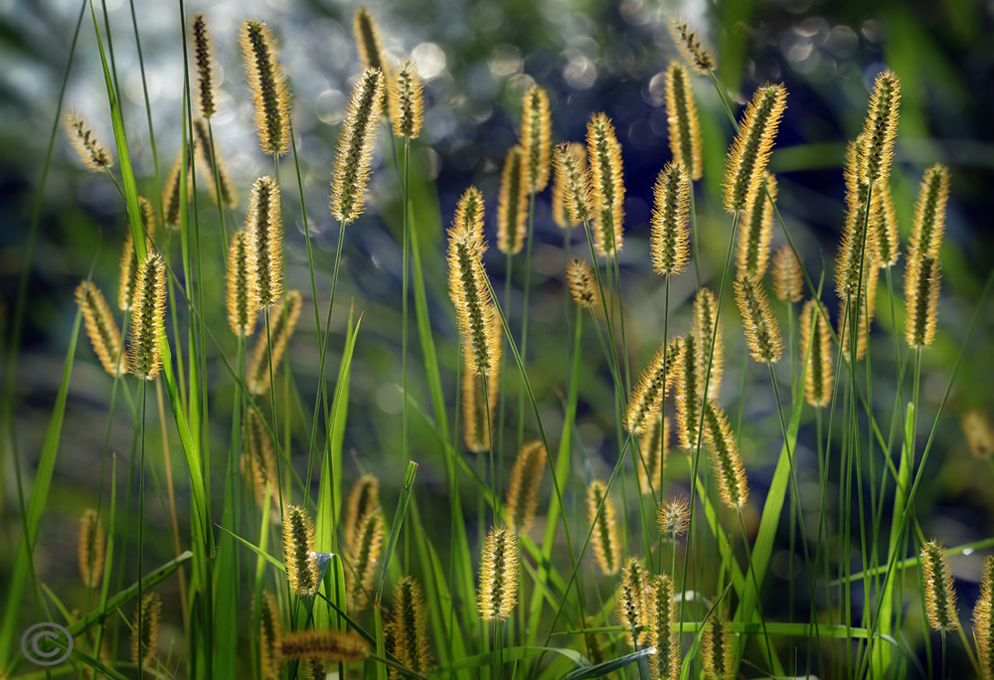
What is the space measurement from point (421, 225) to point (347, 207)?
2.34 feet

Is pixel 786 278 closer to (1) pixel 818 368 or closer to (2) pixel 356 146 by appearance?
(1) pixel 818 368

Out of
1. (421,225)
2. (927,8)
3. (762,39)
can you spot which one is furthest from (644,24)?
(421,225)

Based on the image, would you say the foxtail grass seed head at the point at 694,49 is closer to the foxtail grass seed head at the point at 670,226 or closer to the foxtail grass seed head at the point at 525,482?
the foxtail grass seed head at the point at 670,226

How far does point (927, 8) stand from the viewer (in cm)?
135

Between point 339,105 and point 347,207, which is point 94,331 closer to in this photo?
point 347,207

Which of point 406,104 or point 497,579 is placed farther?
point 406,104

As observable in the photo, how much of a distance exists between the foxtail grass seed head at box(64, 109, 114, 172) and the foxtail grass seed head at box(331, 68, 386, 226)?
20 centimetres

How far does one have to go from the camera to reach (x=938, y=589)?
0.55 meters

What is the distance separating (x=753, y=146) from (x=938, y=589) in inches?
15.2

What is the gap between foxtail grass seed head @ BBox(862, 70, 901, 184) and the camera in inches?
19.7

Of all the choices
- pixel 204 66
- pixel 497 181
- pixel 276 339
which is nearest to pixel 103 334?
pixel 276 339

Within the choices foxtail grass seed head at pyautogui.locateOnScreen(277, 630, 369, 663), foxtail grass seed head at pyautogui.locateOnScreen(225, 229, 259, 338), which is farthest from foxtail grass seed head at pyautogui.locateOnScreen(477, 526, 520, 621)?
foxtail grass seed head at pyautogui.locateOnScreen(225, 229, 259, 338)

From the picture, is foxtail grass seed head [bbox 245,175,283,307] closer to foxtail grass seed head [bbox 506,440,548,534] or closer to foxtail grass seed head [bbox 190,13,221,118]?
foxtail grass seed head [bbox 190,13,221,118]

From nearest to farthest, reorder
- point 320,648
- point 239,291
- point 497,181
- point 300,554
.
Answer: point 320,648
point 300,554
point 239,291
point 497,181
